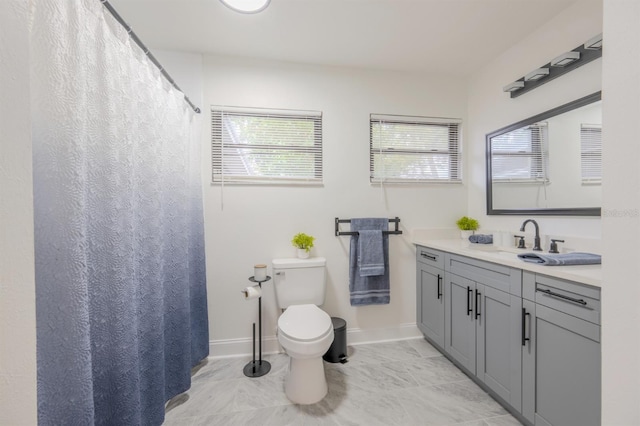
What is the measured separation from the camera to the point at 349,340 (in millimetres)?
2188

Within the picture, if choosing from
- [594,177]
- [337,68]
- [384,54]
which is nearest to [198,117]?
[337,68]

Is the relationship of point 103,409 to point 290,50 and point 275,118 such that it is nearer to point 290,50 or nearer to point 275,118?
point 275,118

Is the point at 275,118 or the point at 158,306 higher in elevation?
the point at 275,118

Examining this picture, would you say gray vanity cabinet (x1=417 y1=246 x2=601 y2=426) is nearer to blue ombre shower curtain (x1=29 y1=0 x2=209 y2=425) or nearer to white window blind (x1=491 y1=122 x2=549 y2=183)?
white window blind (x1=491 y1=122 x2=549 y2=183)

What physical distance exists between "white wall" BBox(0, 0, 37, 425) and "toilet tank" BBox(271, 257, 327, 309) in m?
1.46

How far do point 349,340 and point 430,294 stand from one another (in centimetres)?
81

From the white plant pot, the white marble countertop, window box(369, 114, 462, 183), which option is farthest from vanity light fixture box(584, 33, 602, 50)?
the white plant pot

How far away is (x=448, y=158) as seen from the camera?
240 centimetres

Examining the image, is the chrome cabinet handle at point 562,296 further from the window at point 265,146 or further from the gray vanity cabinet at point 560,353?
the window at point 265,146

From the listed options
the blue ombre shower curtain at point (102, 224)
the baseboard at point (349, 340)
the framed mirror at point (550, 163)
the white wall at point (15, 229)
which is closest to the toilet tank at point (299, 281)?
the baseboard at point (349, 340)

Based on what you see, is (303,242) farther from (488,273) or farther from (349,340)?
(488,273)

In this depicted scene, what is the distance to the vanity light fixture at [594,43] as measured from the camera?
4.36ft

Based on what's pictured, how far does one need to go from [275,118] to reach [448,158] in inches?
65.8

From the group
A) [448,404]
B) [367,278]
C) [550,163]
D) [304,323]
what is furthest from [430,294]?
[550,163]
